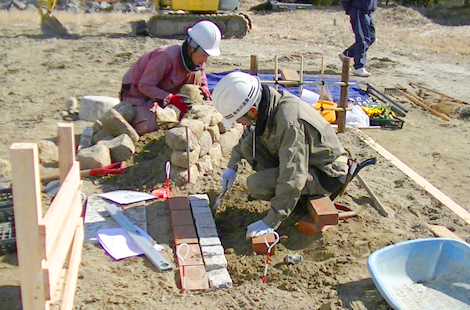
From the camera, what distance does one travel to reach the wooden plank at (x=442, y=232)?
3.83 m

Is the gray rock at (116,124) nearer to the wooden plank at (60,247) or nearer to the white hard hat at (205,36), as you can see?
the white hard hat at (205,36)

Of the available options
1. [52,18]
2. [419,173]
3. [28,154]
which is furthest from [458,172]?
[52,18]

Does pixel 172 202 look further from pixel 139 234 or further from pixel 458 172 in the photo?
pixel 458 172

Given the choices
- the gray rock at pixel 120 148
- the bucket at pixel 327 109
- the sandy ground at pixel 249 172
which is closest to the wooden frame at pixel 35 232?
the sandy ground at pixel 249 172

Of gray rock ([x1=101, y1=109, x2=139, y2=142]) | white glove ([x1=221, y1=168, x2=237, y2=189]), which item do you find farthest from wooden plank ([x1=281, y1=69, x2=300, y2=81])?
white glove ([x1=221, y1=168, x2=237, y2=189])

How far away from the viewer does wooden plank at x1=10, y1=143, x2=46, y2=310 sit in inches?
83.6

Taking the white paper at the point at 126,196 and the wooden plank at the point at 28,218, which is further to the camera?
the white paper at the point at 126,196

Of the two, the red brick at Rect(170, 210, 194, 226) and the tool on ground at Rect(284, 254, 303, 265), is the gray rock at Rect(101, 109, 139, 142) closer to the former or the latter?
the red brick at Rect(170, 210, 194, 226)

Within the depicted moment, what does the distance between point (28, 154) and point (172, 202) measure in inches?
82.1

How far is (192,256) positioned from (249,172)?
1.67m

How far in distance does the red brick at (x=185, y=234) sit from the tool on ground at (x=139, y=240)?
211 millimetres

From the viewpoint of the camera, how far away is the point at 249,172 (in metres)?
4.99

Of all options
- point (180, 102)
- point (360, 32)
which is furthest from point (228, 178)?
point (360, 32)

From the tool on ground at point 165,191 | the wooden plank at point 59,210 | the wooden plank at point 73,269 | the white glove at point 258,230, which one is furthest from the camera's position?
the tool on ground at point 165,191
